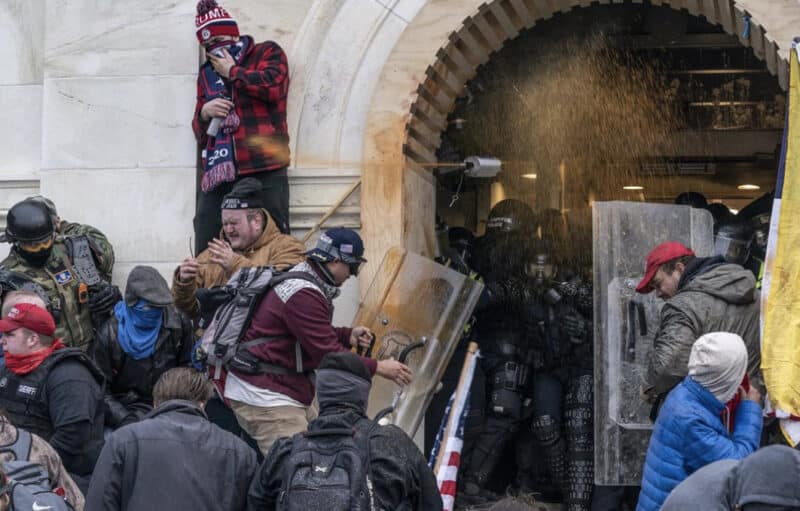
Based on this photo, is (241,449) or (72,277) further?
(72,277)

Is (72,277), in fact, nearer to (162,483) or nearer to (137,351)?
(137,351)

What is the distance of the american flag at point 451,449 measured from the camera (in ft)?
28.6

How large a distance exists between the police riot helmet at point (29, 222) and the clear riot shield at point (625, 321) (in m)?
3.31

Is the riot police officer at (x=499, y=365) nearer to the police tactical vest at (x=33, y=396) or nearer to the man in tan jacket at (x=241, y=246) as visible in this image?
the man in tan jacket at (x=241, y=246)

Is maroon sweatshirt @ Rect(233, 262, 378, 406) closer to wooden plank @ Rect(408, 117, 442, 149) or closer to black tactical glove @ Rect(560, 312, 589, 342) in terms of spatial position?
wooden plank @ Rect(408, 117, 442, 149)

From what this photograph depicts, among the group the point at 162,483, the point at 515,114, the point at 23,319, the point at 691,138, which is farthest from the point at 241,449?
the point at 691,138

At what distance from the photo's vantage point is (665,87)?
42.1 feet

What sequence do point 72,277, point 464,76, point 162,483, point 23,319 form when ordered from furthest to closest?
point 464,76
point 72,277
point 23,319
point 162,483

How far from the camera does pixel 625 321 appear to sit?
30.0 feet

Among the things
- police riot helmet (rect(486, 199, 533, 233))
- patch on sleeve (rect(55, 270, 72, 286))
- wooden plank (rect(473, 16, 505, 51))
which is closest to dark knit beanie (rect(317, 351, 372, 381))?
patch on sleeve (rect(55, 270, 72, 286))

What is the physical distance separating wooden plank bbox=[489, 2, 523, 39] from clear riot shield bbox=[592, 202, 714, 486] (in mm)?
1438

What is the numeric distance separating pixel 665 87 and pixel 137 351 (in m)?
5.82

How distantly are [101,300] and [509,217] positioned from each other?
3.57 meters

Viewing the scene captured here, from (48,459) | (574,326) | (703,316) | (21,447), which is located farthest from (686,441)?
(574,326)
